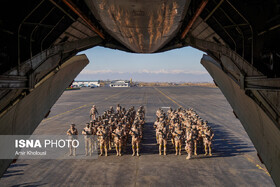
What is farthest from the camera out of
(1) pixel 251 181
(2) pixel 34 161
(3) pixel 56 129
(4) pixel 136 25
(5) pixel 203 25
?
(3) pixel 56 129

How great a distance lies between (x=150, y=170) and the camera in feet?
33.4

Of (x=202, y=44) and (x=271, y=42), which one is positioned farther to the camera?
(x=202, y=44)

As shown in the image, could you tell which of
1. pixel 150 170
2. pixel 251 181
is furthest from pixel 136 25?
pixel 251 181

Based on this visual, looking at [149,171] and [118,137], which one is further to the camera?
[118,137]

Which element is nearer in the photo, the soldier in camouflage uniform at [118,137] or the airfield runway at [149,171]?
the airfield runway at [149,171]

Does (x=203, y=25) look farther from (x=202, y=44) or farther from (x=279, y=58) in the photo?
(x=279, y=58)

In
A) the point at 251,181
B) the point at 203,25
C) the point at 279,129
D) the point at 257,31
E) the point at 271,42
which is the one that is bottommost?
the point at 251,181

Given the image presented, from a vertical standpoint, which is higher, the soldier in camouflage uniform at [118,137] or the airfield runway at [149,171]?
the soldier in camouflage uniform at [118,137]

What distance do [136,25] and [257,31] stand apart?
402 centimetres

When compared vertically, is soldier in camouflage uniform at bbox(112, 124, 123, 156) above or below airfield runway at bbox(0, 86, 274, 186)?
above

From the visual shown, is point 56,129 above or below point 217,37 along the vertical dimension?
below

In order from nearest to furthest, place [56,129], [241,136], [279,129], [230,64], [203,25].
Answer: [279,129]
[230,64]
[203,25]
[241,136]
[56,129]

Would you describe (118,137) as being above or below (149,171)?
above

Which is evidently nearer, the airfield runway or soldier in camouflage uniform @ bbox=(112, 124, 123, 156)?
the airfield runway
